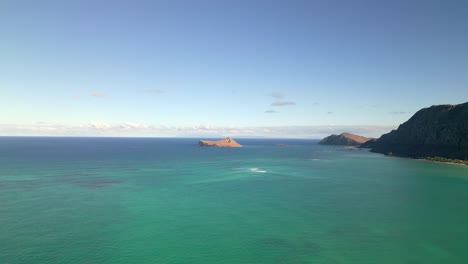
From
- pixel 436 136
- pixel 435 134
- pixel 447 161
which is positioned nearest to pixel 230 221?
pixel 447 161

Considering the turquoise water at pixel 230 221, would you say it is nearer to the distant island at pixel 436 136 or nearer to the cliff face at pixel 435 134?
the distant island at pixel 436 136

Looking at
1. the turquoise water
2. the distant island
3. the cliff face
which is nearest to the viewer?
the turquoise water

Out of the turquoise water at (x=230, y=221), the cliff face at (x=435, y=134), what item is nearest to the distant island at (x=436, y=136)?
the cliff face at (x=435, y=134)

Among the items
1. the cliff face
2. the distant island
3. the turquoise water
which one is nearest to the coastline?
the distant island

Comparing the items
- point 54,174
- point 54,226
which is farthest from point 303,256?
point 54,174

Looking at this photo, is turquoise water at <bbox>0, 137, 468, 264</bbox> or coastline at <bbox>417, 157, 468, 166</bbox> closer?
turquoise water at <bbox>0, 137, 468, 264</bbox>

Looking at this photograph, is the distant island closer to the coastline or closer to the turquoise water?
the coastline

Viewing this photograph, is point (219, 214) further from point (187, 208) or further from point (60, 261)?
point (60, 261)

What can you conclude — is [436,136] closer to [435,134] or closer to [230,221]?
[435,134]
